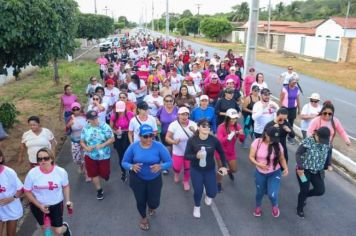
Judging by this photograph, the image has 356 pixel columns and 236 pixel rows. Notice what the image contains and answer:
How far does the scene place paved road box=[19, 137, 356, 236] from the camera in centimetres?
540

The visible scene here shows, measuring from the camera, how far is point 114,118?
6.94m

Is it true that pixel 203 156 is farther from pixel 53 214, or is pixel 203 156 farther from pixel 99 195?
pixel 99 195

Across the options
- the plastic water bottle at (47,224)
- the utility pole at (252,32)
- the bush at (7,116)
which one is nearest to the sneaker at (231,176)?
the plastic water bottle at (47,224)

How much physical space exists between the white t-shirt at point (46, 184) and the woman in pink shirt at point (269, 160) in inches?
109

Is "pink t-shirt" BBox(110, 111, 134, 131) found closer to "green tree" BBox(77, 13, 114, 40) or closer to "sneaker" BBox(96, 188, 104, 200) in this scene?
"sneaker" BBox(96, 188, 104, 200)

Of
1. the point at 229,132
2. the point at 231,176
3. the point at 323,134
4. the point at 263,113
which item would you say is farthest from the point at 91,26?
the point at 323,134

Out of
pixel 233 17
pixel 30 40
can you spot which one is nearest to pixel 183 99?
pixel 30 40

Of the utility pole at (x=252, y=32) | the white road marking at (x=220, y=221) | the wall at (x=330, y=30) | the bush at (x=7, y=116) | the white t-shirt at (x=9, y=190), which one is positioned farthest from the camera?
the wall at (x=330, y=30)

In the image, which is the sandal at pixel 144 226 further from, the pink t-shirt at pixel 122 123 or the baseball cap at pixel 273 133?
the baseball cap at pixel 273 133

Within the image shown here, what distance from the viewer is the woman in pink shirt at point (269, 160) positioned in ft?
16.9

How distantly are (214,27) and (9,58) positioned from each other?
56.0 metres

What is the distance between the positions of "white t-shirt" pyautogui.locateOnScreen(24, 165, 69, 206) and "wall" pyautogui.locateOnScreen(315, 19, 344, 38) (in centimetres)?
4620

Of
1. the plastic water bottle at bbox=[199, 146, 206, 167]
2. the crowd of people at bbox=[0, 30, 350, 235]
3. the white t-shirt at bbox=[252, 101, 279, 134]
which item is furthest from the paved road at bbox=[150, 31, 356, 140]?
the plastic water bottle at bbox=[199, 146, 206, 167]

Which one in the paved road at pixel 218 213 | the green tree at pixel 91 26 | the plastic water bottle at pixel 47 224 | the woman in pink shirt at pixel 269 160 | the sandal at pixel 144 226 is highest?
the green tree at pixel 91 26
